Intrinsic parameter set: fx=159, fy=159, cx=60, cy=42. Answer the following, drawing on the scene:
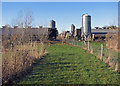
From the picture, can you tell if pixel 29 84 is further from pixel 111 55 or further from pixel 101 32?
pixel 101 32

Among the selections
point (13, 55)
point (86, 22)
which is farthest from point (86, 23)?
point (13, 55)

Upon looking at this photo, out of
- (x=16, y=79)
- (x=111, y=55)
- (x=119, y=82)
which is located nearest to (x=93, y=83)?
(x=119, y=82)

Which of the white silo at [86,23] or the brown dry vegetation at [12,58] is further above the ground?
the white silo at [86,23]

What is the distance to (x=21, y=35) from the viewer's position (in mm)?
6289

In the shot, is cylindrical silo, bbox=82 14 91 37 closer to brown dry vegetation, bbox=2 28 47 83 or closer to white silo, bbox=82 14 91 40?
white silo, bbox=82 14 91 40

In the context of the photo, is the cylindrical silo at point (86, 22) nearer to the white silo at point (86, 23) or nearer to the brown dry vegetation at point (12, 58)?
the white silo at point (86, 23)

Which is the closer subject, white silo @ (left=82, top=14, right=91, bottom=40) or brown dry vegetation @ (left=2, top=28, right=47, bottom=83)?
brown dry vegetation @ (left=2, top=28, right=47, bottom=83)

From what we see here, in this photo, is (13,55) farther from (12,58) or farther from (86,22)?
(86,22)

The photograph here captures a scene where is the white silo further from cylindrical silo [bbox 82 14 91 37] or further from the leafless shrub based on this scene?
the leafless shrub

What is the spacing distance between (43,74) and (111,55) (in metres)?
4.07

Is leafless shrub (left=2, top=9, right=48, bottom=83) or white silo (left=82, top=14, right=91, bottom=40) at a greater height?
white silo (left=82, top=14, right=91, bottom=40)

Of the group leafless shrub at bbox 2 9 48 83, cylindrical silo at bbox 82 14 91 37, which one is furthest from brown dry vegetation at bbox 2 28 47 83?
cylindrical silo at bbox 82 14 91 37

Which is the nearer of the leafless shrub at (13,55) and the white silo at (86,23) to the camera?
the leafless shrub at (13,55)

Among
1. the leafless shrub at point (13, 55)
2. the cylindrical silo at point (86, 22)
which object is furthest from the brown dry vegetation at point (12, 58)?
the cylindrical silo at point (86, 22)
